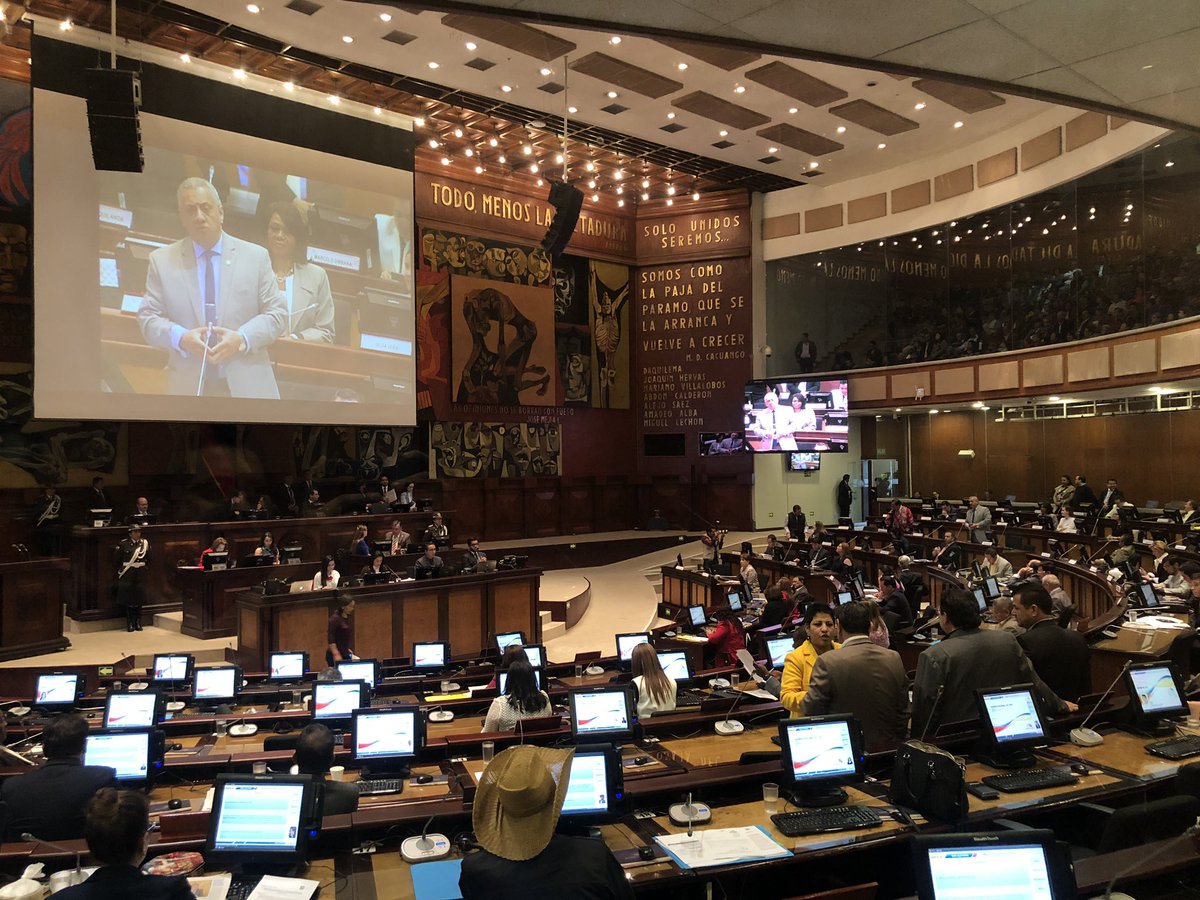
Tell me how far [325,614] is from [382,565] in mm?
1618

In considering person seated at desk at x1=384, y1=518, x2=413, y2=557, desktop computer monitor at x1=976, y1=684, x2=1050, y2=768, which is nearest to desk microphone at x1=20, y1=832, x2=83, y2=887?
desktop computer monitor at x1=976, y1=684, x2=1050, y2=768

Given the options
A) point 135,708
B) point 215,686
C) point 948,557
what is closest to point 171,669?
point 215,686

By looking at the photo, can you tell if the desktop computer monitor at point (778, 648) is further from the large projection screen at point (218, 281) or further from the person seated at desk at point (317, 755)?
the large projection screen at point (218, 281)

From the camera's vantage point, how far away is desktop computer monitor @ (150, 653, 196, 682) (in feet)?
22.8

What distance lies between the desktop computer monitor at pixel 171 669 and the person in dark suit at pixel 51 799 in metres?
3.23

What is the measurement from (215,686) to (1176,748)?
20.6ft

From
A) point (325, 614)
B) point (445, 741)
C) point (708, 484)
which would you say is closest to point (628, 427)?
point (708, 484)

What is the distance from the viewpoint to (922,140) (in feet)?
58.1

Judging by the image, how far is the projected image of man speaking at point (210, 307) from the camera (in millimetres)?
11977

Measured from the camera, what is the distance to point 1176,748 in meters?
4.19

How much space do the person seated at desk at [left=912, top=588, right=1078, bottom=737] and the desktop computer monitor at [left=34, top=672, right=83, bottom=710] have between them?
5775 mm

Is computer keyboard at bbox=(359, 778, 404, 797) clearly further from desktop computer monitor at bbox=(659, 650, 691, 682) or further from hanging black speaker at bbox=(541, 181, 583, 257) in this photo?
hanging black speaker at bbox=(541, 181, 583, 257)

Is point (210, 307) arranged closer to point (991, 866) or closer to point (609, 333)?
point (609, 333)

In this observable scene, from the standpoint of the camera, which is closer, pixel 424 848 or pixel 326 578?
pixel 424 848
